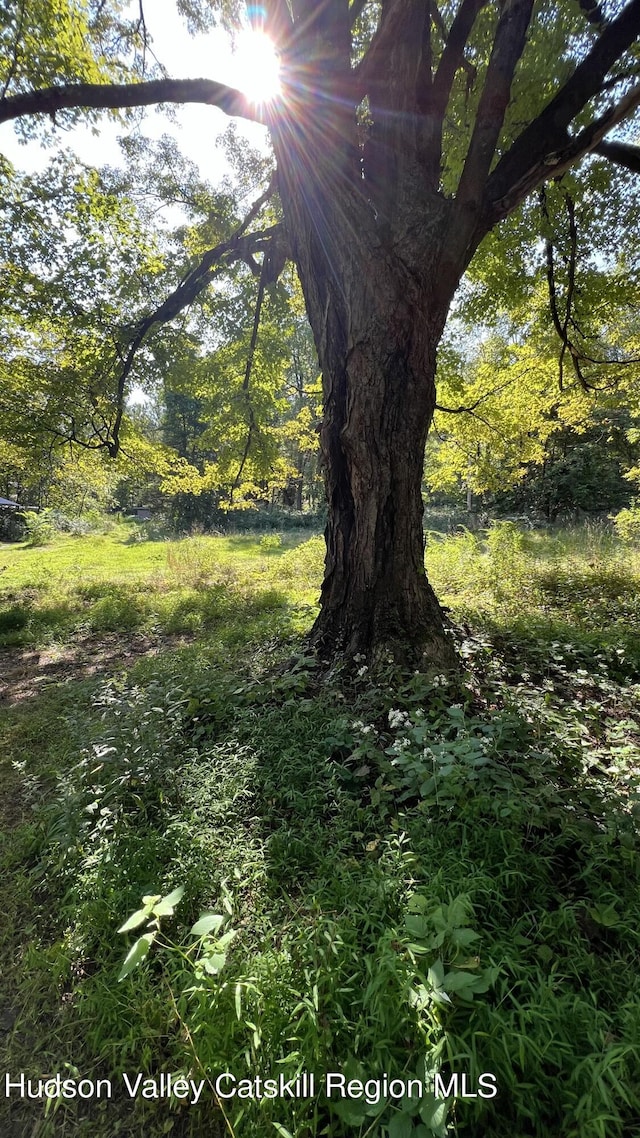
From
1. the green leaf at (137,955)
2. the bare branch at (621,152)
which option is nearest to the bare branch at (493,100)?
the bare branch at (621,152)

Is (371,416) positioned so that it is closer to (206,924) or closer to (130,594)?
(206,924)

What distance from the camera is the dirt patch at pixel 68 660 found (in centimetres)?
453

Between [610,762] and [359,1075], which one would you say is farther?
[610,762]

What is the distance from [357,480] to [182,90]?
12.0 feet

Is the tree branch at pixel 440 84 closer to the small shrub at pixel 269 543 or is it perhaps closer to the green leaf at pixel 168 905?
the green leaf at pixel 168 905

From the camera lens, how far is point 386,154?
136 inches

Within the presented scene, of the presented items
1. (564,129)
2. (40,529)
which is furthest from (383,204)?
(40,529)

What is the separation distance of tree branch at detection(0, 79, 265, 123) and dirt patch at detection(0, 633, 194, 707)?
489 cm

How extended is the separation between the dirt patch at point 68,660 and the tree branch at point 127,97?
489cm

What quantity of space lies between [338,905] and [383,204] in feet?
14.8

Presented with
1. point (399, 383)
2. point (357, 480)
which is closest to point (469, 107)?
point (399, 383)

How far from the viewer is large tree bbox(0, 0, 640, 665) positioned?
10.4ft

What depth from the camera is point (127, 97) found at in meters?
3.59

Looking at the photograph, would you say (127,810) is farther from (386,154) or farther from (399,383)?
(386,154)
